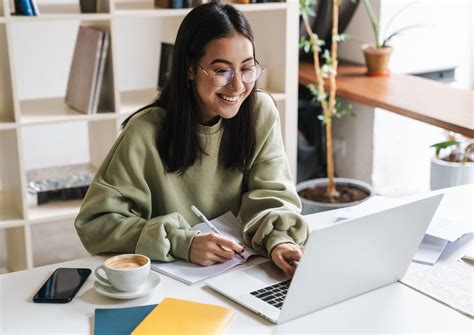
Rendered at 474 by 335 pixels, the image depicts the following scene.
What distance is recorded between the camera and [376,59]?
3551 millimetres

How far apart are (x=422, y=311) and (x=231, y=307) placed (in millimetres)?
360

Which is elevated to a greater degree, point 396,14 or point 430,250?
point 396,14

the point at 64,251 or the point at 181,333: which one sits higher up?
the point at 181,333

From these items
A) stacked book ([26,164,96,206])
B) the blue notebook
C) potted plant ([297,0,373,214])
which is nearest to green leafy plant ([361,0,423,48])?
potted plant ([297,0,373,214])

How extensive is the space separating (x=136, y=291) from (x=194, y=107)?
0.56 meters

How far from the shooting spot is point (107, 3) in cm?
277

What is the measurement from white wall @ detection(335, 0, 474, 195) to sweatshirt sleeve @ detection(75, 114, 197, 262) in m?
2.30

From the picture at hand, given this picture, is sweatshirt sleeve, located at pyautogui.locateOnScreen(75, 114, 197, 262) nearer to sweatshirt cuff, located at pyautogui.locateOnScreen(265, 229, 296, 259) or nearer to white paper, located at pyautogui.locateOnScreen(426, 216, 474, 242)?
sweatshirt cuff, located at pyautogui.locateOnScreen(265, 229, 296, 259)

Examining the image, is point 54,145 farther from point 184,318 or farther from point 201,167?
point 184,318

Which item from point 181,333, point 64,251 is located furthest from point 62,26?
point 181,333

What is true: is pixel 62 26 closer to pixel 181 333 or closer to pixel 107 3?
pixel 107 3

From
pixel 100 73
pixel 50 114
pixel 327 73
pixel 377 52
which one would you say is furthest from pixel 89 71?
pixel 377 52

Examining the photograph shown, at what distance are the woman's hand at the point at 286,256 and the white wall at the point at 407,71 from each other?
7.70 feet

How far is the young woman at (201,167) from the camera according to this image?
1.62m
